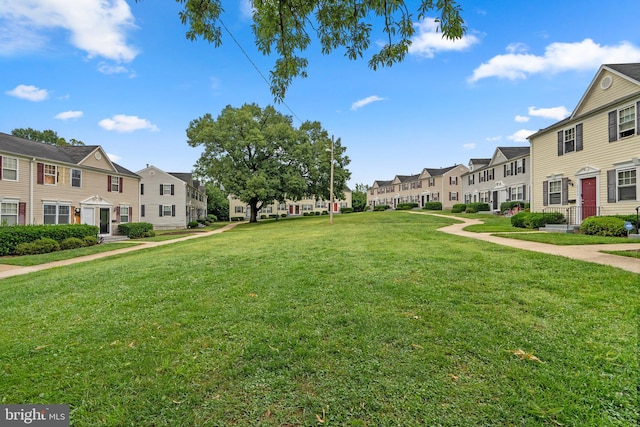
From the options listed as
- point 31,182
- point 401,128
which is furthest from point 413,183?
point 31,182

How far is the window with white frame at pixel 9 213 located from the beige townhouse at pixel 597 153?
2994 centimetres

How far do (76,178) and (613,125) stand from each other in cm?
3050

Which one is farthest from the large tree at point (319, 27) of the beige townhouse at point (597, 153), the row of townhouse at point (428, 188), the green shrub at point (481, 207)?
the row of townhouse at point (428, 188)

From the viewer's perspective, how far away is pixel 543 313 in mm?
3842

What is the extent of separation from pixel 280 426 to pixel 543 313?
3668 mm

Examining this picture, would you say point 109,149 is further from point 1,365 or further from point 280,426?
point 280,426

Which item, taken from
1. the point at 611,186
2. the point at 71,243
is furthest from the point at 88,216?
the point at 611,186

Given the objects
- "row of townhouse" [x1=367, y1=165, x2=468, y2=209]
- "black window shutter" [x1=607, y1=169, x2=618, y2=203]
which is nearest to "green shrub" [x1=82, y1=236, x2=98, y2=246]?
"black window shutter" [x1=607, y1=169, x2=618, y2=203]

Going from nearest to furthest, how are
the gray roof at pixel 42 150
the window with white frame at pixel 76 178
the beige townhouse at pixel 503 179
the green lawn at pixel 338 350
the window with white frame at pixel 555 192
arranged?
1. the green lawn at pixel 338 350
2. the window with white frame at pixel 555 192
3. the gray roof at pixel 42 150
4. the window with white frame at pixel 76 178
5. the beige townhouse at pixel 503 179

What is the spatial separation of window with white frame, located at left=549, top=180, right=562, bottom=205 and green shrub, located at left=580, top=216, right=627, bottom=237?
3.99 metres

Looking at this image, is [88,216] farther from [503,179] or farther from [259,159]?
[503,179]

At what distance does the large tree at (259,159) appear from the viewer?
29.0m

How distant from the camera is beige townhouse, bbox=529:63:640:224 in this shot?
40.4 ft

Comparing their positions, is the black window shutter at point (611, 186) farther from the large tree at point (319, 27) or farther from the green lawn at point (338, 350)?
the large tree at point (319, 27)
